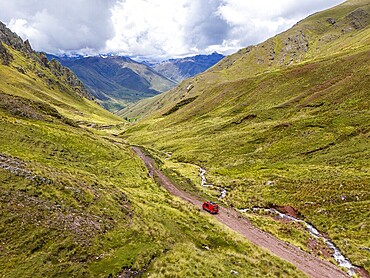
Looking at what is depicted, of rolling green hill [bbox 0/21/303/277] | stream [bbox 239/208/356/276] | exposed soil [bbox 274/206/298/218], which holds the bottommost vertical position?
stream [bbox 239/208/356/276]

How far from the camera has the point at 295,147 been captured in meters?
74.1

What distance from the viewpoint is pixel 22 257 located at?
21500mm

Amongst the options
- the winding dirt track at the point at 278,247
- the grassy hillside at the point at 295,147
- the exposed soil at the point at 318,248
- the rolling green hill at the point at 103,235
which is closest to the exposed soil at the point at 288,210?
the grassy hillside at the point at 295,147

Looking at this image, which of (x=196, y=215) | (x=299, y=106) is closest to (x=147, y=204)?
(x=196, y=215)

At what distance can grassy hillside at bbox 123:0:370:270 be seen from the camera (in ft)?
141

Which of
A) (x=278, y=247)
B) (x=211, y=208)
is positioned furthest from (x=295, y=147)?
(x=278, y=247)

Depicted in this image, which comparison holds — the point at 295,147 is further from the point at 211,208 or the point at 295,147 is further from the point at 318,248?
the point at 318,248

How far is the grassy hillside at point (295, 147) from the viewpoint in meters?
42.9

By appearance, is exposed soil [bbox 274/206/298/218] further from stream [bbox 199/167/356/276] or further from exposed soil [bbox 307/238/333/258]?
exposed soil [bbox 307/238/333/258]

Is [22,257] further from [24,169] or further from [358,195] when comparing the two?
[358,195]

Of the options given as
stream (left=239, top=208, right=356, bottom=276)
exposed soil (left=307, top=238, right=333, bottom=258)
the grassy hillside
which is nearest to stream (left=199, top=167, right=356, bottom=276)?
stream (left=239, top=208, right=356, bottom=276)

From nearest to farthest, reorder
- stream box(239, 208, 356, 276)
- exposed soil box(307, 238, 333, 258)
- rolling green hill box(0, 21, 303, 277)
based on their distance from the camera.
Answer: rolling green hill box(0, 21, 303, 277) → stream box(239, 208, 356, 276) → exposed soil box(307, 238, 333, 258)

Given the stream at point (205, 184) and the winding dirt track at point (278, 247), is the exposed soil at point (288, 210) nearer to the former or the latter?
the winding dirt track at point (278, 247)

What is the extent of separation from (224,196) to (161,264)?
3353cm
